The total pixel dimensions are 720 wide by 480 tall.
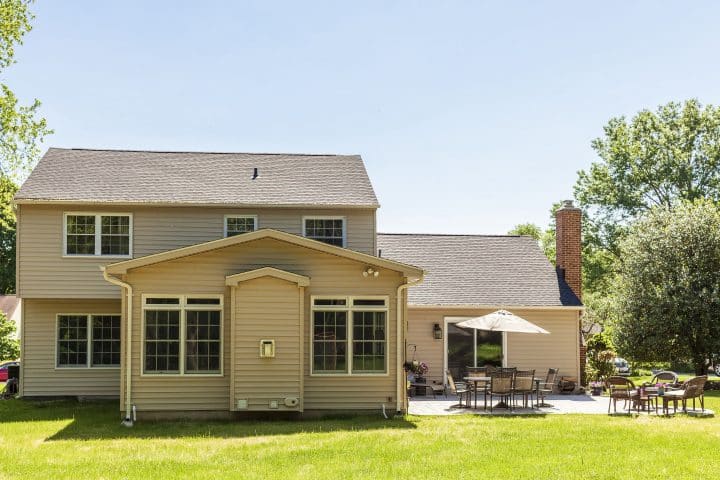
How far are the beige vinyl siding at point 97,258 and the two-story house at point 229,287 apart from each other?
0.04 meters

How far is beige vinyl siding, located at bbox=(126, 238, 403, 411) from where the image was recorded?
1625cm

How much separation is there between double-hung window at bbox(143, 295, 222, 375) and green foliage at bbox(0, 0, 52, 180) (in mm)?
12329

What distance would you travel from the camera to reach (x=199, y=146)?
1026 inches

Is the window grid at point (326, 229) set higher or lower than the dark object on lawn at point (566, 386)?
higher

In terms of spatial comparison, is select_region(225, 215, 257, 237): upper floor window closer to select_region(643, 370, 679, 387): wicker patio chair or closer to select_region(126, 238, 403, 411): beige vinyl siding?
select_region(126, 238, 403, 411): beige vinyl siding

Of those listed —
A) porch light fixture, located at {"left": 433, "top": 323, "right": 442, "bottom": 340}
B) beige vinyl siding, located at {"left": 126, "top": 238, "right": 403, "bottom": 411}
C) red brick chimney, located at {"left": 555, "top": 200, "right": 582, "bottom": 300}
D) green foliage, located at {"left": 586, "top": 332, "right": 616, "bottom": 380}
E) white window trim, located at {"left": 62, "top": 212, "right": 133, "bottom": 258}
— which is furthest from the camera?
green foliage, located at {"left": 586, "top": 332, "right": 616, "bottom": 380}

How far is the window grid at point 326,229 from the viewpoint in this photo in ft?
70.9

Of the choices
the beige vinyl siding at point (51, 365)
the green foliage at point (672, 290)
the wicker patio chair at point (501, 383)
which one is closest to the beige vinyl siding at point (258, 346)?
the wicker patio chair at point (501, 383)

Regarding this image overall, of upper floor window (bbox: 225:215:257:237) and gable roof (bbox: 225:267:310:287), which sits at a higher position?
upper floor window (bbox: 225:215:257:237)

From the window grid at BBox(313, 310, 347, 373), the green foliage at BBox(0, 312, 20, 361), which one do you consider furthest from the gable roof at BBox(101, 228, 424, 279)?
the green foliage at BBox(0, 312, 20, 361)

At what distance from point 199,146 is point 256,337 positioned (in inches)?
451

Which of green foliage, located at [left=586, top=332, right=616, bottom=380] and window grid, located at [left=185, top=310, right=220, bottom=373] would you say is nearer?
window grid, located at [left=185, top=310, right=220, bottom=373]

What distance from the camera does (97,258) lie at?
67.9ft

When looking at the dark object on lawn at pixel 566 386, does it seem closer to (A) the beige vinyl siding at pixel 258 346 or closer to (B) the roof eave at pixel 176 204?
(B) the roof eave at pixel 176 204
